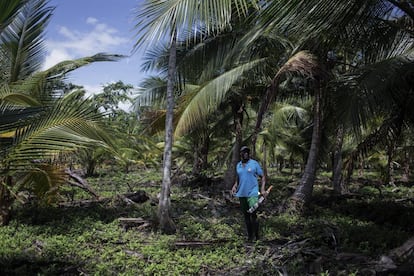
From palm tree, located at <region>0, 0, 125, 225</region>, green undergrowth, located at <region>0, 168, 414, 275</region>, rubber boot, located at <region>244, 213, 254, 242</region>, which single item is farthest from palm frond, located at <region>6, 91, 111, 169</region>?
rubber boot, located at <region>244, 213, 254, 242</region>

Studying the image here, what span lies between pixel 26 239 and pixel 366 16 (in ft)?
16.9

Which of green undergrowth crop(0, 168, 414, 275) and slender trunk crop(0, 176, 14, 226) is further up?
slender trunk crop(0, 176, 14, 226)

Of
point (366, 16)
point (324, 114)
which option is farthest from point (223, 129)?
point (366, 16)

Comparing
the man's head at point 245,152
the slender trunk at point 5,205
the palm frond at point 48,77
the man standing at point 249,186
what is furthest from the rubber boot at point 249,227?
the slender trunk at point 5,205

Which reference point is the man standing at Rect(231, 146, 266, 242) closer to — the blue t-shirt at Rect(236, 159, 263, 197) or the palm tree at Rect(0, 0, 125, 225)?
the blue t-shirt at Rect(236, 159, 263, 197)

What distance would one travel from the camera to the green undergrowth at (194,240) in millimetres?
4320

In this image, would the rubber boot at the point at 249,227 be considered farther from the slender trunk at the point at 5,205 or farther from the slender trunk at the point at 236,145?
the slender trunk at the point at 236,145

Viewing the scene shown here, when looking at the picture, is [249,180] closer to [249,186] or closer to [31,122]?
[249,186]

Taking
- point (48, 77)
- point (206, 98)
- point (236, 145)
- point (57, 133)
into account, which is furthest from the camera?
point (236, 145)

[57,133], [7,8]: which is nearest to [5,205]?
[57,133]

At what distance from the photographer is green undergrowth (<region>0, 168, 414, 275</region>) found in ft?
14.2

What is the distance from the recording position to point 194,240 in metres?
5.47

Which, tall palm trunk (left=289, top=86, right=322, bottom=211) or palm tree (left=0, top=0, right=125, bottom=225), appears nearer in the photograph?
palm tree (left=0, top=0, right=125, bottom=225)

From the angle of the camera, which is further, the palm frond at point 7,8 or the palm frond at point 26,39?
the palm frond at point 26,39
